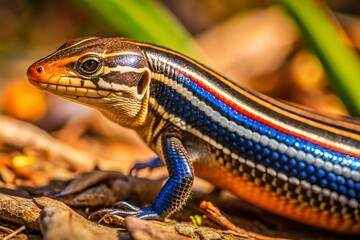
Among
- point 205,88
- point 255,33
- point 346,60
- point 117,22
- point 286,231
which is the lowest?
point 286,231

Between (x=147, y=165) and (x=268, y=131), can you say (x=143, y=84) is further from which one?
(x=147, y=165)

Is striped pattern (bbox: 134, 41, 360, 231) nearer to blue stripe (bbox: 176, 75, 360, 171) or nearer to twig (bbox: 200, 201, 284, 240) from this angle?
blue stripe (bbox: 176, 75, 360, 171)

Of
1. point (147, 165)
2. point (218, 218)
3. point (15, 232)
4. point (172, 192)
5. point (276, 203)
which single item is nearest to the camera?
point (15, 232)

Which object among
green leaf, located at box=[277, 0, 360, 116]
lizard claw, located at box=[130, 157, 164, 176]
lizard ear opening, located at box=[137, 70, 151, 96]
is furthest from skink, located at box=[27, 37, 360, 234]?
green leaf, located at box=[277, 0, 360, 116]

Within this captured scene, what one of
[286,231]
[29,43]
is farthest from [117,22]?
[29,43]

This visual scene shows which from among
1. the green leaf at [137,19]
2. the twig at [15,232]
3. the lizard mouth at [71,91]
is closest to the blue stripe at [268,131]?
the lizard mouth at [71,91]

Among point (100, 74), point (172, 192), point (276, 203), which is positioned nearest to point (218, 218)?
point (172, 192)

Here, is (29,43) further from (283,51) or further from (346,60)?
(346,60)
